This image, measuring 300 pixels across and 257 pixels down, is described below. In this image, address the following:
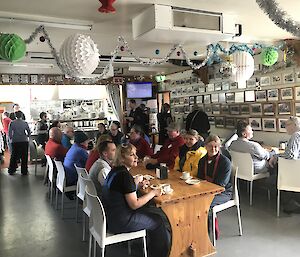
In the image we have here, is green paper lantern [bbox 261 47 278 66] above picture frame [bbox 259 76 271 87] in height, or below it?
above

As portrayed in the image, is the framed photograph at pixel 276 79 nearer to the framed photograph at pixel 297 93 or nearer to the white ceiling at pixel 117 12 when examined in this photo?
the framed photograph at pixel 297 93

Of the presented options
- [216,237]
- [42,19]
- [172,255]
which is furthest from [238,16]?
[172,255]

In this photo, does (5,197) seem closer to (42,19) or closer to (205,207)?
(42,19)

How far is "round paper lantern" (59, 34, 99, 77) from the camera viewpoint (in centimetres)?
279

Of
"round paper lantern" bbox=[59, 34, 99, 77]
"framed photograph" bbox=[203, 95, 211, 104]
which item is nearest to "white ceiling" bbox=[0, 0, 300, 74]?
"round paper lantern" bbox=[59, 34, 99, 77]

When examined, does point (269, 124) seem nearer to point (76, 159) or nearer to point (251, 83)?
point (251, 83)

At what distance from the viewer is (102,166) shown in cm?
308


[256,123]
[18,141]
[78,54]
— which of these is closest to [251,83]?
[256,123]

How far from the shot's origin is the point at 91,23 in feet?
12.1

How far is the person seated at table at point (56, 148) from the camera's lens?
4.76 meters

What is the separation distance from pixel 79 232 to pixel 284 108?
12.9 ft

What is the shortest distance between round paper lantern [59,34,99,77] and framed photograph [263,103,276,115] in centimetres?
378

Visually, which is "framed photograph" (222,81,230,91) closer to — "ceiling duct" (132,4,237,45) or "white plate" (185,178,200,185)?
"ceiling duct" (132,4,237,45)

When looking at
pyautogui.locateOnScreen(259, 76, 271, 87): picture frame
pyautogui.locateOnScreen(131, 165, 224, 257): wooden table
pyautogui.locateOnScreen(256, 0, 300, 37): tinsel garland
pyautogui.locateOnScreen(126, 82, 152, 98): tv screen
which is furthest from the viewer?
pyautogui.locateOnScreen(126, 82, 152, 98): tv screen
